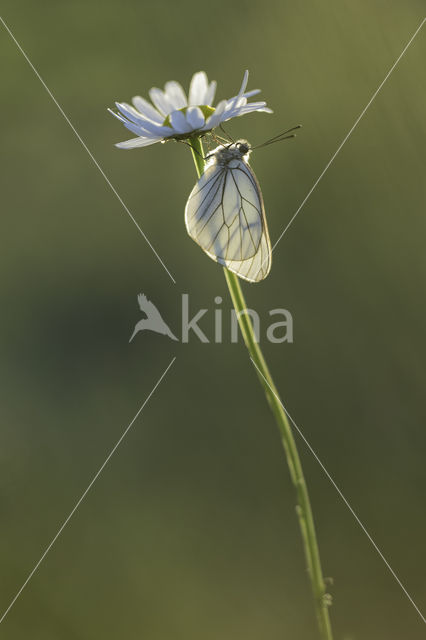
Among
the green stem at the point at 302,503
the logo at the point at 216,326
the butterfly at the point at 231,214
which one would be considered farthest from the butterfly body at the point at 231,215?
the logo at the point at 216,326

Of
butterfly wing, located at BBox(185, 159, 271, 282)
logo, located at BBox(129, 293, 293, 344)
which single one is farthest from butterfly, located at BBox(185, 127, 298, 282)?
logo, located at BBox(129, 293, 293, 344)

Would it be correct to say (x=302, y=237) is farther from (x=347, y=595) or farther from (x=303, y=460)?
(x=347, y=595)

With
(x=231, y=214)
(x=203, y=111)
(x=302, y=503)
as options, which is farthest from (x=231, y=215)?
(x=302, y=503)

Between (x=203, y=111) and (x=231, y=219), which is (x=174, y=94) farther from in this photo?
(x=231, y=219)

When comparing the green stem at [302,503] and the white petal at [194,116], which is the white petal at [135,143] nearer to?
the white petal at [194,116]

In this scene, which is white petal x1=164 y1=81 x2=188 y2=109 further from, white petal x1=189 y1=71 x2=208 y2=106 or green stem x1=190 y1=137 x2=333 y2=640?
green stem x1=190 y1=137 x2=333 y2=640

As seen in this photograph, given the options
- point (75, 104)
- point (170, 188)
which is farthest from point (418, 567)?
point (75, 104)
